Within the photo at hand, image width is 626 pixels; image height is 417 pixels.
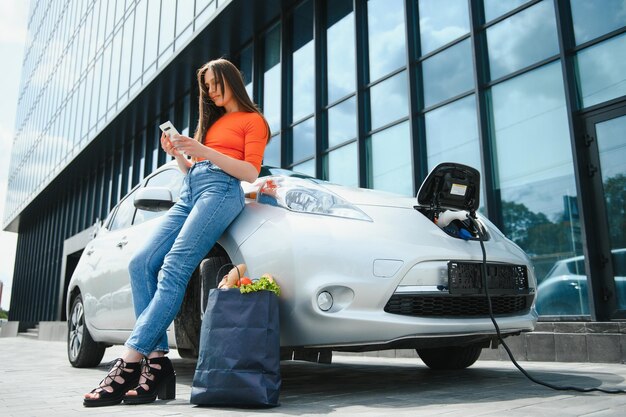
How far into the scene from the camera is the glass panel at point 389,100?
29.0 ft

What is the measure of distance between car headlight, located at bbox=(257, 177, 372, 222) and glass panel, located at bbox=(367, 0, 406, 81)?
6.65 metres

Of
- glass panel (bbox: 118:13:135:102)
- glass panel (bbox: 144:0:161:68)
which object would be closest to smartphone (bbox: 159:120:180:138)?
glass panel (bbox: 144:0:161:68)

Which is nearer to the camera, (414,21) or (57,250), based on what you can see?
(414,21)

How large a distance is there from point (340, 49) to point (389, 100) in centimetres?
200

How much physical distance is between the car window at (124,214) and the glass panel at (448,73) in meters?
5.11

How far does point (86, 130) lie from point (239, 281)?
2075 cm

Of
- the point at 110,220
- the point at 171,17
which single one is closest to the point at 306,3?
the point at 171,17

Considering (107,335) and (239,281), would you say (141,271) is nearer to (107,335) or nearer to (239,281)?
(239,281)

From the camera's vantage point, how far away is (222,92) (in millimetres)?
3014

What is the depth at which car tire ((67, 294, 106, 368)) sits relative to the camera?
4.53 metres

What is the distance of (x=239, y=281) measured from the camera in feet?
8.14

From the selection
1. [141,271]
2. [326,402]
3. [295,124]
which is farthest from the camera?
[295,124]

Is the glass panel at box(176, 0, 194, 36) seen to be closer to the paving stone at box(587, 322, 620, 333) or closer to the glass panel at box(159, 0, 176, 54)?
the glass panel at box(159, 0, 176, 54)

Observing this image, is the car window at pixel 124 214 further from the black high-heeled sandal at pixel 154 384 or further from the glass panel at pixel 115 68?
the glass panel at pixel 115 68
